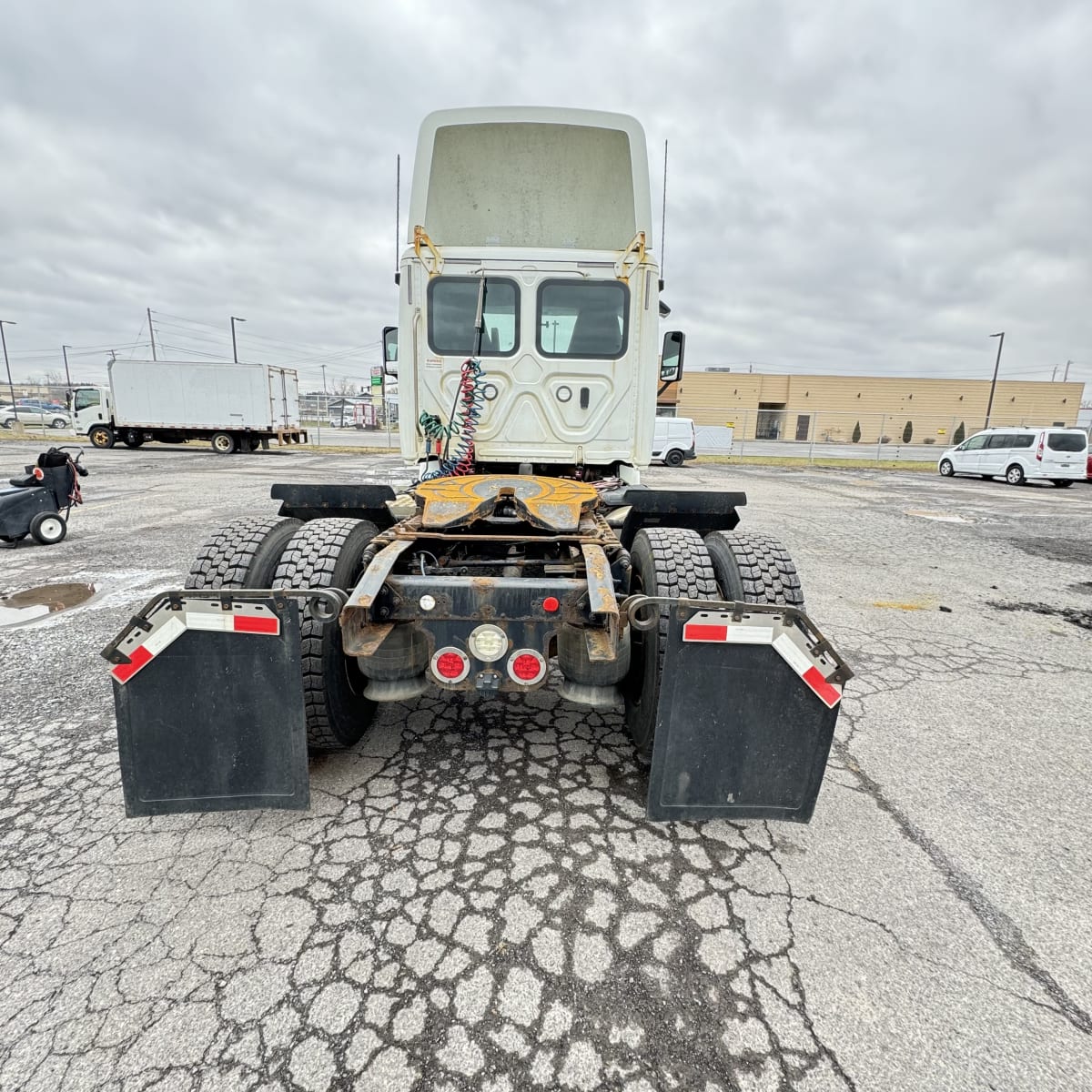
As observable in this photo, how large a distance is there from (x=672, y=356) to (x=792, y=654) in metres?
3.49

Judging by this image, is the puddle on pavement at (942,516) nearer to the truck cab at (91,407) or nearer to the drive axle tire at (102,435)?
the truck cab at (91,407)

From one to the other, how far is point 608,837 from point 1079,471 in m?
22.7

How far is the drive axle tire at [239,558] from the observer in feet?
9.25

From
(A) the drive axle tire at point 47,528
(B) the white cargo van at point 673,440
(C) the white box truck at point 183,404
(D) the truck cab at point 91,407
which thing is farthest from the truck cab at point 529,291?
(D) the truck cab at point 91,407

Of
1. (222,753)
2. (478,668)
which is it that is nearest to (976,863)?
(478,668)

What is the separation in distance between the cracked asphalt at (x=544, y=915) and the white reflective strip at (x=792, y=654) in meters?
0.83

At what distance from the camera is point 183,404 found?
2391 cm

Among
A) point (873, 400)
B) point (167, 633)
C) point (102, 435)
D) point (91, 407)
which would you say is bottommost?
point (102, 435)

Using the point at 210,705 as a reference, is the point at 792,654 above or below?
above

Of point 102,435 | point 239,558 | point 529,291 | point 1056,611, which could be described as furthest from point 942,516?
point 102,435

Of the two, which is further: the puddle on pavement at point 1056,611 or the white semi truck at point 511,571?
the puddle on pavement at point 1056,611

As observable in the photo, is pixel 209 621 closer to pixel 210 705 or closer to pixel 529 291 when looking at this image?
pixel 210 705

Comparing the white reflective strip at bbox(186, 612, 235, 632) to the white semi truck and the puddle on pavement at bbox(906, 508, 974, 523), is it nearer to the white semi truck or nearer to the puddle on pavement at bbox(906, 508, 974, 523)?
the white semi truck

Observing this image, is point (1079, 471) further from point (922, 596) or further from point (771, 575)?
point (771, 575)
